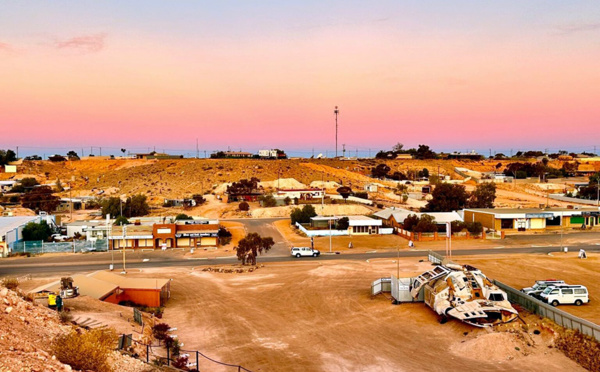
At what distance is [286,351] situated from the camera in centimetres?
2230

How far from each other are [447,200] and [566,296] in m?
46.4

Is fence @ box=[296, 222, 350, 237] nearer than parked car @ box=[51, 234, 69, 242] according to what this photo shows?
No

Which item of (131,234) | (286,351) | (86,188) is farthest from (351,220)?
(86,188)

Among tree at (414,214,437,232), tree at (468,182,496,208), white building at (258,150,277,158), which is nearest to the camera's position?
tree at (414,214,437,232)

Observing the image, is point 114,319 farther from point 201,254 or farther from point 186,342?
point 201,254

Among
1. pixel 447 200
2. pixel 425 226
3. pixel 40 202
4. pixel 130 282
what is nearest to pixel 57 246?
pixel 130 282

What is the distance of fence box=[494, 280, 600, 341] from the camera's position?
2161cm

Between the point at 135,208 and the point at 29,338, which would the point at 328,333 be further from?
the point at 135,208

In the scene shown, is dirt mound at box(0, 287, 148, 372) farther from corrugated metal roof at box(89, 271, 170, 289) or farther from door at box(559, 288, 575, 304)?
door at box(559, 288, 575, 304)

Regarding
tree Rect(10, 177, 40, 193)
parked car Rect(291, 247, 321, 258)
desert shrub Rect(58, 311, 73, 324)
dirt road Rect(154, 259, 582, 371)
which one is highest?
tree Rect(10, 177, 40, 193)

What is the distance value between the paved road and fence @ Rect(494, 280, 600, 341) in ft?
61.1

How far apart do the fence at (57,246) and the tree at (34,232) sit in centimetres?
222

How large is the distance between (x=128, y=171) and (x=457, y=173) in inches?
4020

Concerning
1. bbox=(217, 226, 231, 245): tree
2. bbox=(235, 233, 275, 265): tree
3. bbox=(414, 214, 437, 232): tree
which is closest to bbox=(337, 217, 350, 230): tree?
bbox=(414, 214, 437, 232): tree
